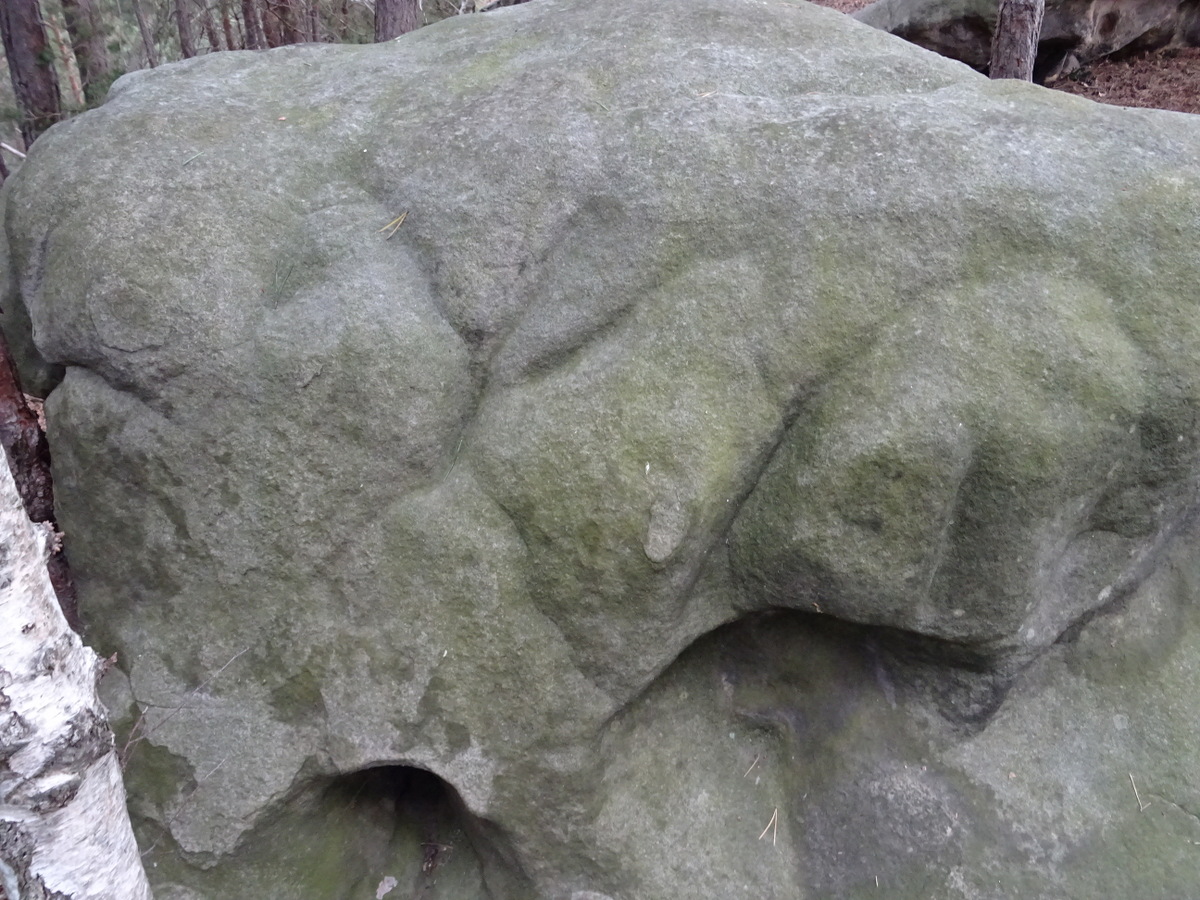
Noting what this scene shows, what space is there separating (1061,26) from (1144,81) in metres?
0.79

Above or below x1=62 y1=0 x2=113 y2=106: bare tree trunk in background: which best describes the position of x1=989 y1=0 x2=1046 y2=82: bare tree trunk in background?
above

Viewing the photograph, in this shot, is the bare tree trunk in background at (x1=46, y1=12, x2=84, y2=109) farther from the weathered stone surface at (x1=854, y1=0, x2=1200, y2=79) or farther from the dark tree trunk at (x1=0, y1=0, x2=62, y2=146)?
the weathered stone surface at (x1=854, y1=0, x2=1200, y2=79)

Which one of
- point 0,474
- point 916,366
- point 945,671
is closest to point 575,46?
point 916,366

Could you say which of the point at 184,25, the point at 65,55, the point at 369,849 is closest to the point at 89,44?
the point at 65,55

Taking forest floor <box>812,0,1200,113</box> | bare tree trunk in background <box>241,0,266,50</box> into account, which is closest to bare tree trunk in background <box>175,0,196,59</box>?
bare tree trunk in background <box>241,0,266,50</box>

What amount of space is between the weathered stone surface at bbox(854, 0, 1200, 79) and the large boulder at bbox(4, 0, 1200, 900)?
4635mm

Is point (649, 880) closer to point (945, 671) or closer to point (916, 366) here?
point (945, 671)

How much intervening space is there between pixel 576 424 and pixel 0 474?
3.53 feet

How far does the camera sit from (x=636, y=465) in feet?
6.22

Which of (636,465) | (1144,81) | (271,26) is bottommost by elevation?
(271,26)

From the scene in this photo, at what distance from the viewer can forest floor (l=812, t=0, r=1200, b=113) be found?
6.13 m

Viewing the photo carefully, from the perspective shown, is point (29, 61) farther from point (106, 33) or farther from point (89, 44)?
point (106, 33)

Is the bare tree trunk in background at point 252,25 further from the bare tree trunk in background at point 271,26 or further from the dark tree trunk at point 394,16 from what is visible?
the dark tree trunk at point 394,16

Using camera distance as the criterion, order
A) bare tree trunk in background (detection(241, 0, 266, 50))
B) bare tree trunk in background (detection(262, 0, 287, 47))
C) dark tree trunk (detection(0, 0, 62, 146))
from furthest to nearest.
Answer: bare tree trunk in background (detection(262, 0, 287, 47)), bare tree trunk in background (detection(241, 0, 266, 50)), dark tree trunk (detection(0, 0, 62, 146))
